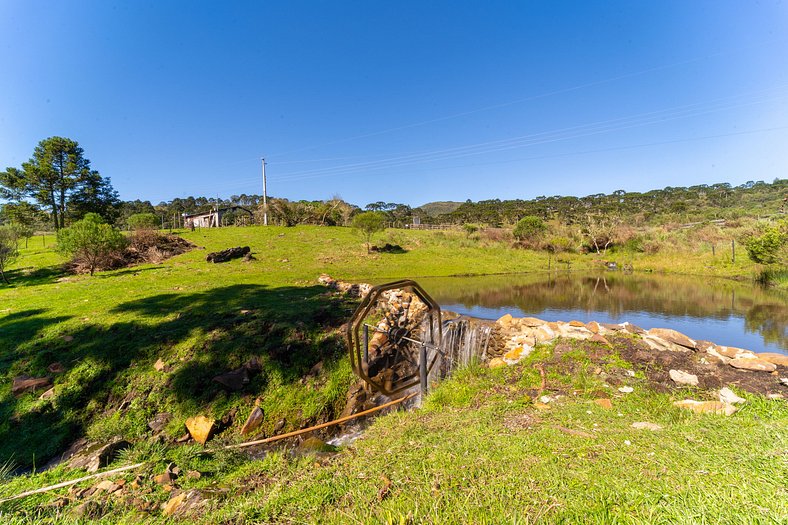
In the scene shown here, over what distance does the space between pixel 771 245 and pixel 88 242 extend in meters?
36.2

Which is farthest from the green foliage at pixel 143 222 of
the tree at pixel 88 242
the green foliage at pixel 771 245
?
the green foliage at pixel 771 245

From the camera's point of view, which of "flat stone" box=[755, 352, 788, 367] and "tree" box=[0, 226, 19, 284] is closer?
"flat stone" box=[755, 352, 788, 367]

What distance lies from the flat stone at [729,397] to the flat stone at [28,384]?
1136cm

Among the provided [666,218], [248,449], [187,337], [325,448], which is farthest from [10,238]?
[666,218]

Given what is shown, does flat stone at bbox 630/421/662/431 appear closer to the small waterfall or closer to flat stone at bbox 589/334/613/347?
flat stone at bbox 589/334/613/347

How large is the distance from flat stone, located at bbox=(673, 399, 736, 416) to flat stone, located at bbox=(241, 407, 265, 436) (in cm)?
651

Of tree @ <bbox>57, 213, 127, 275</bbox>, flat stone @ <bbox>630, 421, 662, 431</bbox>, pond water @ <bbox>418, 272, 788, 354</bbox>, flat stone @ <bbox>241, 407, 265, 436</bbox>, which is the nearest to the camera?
flat stone @ <bbox>630, 421, 662, 431</bbox>

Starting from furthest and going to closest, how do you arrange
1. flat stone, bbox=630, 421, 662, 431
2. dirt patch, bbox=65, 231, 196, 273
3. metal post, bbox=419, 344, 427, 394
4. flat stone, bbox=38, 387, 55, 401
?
dirt patch, bbox=65, 231, 196, 273
flat stone, bbox=38, 387, 55, 401
metal post, bbox=419, 344, 427, 394
flat stone, bbox=630, 421, 662, 431

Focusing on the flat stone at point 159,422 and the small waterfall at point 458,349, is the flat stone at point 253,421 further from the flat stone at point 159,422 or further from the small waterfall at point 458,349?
the small waterfall at point 458,349

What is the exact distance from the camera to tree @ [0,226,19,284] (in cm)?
1648

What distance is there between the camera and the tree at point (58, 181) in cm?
2838

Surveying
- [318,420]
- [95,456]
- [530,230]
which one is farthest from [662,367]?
[530,230]

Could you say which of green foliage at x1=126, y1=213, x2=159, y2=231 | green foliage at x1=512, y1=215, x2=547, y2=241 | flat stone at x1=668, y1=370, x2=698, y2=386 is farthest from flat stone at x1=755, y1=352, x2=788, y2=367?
green foliage at x1=126, y1=213, x2=159, y2=231

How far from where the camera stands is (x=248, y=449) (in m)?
5.26
